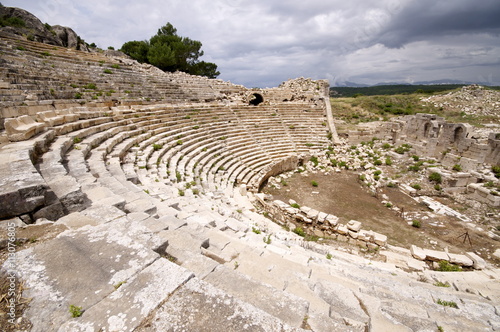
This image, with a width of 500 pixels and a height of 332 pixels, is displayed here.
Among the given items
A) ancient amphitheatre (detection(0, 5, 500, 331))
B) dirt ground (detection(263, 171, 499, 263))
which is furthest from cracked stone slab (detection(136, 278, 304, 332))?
dirt ground (detection(263, 171, 499, 263))

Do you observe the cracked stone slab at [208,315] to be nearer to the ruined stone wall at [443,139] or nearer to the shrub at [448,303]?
the shrub at [448,303]

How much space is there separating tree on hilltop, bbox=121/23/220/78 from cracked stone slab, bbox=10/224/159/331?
25.8 meters

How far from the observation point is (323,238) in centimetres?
736

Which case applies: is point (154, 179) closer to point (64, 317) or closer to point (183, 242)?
point (183, 242)

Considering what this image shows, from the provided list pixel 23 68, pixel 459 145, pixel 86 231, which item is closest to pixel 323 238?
pixel 86 231

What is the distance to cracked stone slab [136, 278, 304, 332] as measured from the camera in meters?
1.49

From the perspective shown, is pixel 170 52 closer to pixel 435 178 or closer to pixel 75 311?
pixel 435 178

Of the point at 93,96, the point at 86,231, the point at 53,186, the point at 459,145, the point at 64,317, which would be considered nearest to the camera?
the point at 64,317

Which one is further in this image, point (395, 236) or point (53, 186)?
point (395, 236)

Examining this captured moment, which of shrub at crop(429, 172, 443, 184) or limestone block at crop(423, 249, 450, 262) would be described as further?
shrub at crop(429, 172, 443, 184)

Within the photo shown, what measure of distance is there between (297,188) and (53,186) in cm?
944

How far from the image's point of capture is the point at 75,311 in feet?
4.88

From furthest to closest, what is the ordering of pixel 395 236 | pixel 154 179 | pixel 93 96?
pixel 93 96, pixel 395 236, pixel 154 179

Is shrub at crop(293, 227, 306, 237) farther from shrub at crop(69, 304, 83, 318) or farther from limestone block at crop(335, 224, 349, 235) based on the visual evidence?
shrub at crop(69, 304, 83, 318)
